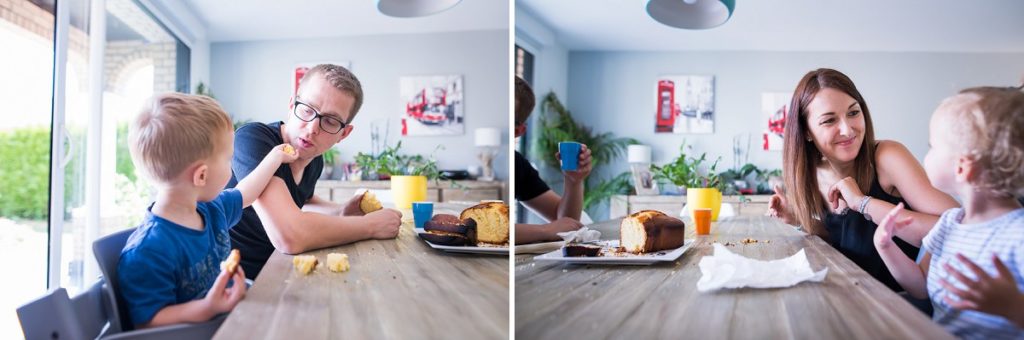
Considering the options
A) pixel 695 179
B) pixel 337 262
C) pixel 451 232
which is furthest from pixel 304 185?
pixel 695 179

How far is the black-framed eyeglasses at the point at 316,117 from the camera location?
1389 mm

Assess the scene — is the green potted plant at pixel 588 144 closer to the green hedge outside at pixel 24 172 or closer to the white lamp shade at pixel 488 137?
the white lamp shade at pixel 488 137

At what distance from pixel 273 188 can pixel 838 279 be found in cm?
102

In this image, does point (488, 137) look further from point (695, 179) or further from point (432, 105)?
point (695, 179)

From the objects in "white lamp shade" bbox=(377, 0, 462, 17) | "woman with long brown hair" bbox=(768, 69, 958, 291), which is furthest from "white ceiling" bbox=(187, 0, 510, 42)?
"woman with long brown hair" bbox=(768, 69, 958, 291)

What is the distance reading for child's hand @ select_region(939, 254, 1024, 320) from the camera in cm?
94

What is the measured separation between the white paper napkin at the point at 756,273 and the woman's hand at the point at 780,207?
0.23 ft

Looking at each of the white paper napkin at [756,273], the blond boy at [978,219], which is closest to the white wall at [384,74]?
the white paper napkin at [756,273]

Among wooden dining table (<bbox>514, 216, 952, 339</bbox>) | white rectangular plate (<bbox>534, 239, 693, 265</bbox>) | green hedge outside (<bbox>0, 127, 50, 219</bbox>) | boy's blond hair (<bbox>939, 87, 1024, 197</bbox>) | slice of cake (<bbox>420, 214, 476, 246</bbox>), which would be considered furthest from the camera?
green hedge outside (<bbox>0, 127, 50, 219</bbox>)

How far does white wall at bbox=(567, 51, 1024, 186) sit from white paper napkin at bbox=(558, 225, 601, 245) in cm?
12

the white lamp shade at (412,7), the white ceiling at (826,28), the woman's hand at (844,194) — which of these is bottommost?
the woman's hand at (844,194)

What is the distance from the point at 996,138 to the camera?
0.92 metres

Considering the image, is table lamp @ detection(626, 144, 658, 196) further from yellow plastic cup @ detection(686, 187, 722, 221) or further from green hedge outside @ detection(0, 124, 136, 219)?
green hedge outside @ detection(0, 124, 136, 219)

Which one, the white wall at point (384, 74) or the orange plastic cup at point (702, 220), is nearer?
the orange plastic cup at point (702, 220)
